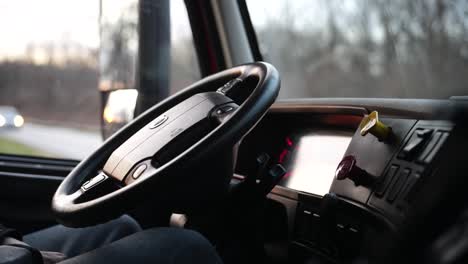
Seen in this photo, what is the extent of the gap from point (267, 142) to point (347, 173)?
1.78 feet

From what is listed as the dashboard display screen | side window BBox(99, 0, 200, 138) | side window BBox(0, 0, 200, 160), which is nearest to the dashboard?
the dashboard display screen

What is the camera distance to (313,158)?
156cm

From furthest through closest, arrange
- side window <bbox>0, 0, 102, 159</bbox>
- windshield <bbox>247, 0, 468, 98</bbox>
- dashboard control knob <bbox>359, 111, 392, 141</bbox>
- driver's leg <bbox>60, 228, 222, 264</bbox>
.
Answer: side window <bbox>0, 0, 102, 159</bbox> → windshield <bbox>247, 0, 468, 98</bbox> → dashboard control knob <bbox>359, 111, 392, 141</bbox> → driver's leg <bbox>60, 228, 222, 264</bbox>

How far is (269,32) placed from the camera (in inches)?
86.1

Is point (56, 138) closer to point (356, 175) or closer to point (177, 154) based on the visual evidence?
point (177, 154)

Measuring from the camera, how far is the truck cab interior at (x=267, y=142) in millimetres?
1179

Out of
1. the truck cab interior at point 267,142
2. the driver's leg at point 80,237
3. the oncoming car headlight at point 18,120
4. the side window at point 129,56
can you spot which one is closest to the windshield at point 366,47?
the truck cab interior at point 267,142

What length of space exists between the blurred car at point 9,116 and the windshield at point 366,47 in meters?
0.94

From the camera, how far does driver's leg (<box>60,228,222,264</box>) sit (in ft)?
3.66

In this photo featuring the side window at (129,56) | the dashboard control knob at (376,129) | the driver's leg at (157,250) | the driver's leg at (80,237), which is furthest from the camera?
the side window at (129,56)

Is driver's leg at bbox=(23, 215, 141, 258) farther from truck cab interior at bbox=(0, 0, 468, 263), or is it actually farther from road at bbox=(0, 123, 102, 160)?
road at bbox=(0, 123, 102, 160)

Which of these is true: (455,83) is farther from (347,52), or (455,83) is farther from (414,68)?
(347,52)

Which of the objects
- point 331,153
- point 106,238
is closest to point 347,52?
point 331,153

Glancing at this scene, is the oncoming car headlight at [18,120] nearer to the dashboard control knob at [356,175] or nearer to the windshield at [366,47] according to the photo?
the windshield at [366,47]
